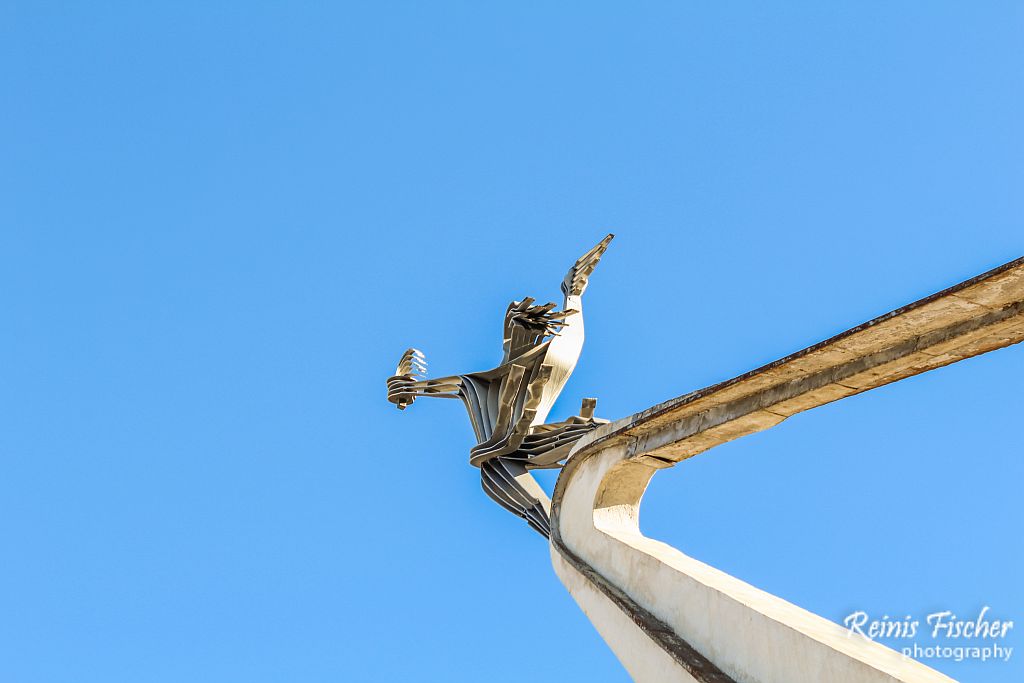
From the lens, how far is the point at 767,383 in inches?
217

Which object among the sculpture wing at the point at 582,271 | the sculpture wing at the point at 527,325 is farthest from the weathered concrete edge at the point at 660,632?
the sculpture wing at the point at 582,271

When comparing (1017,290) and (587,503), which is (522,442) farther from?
(1017,290)

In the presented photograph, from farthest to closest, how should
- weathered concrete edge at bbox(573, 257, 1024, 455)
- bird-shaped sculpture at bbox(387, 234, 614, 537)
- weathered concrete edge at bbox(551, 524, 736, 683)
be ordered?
1. bird-shaped sculpture at bbox(387, 234, 614, 537)
2. weathered concrete edge at bbox(551, 524, 736, 683)
3. weathered concrete edge at bbox(573, 257, 1024, 455)

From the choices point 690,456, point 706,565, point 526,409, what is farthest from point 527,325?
point 706,565

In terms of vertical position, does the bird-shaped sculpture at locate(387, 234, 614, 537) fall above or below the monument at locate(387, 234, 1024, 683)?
above

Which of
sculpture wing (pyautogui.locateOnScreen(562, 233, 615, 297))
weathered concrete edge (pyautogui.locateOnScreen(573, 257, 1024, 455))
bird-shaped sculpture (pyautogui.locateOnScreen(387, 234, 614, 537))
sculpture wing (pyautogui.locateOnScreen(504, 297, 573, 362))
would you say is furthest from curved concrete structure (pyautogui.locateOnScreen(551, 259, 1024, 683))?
sculpture wing (pyautogui.locateOnScreen(562, 233, 615, 297))

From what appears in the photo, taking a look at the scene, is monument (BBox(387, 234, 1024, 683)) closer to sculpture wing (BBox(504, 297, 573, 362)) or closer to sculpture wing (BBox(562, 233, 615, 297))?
sculpture wing (BBox(504, 297, 573, 362))

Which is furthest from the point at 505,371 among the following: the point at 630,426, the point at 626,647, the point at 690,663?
the point at 690,663

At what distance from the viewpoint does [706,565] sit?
614 centimetres

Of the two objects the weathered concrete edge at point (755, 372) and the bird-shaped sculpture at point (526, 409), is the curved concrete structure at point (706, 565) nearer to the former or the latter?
the weathered concrete edge at point (755, 372)

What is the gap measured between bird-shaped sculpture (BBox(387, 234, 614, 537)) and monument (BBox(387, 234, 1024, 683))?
19 millimetres

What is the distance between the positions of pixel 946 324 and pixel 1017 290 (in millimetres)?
389

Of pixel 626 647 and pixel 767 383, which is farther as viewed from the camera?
pixel 626 647

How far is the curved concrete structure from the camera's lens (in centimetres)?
454
